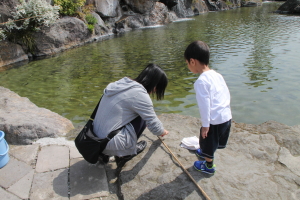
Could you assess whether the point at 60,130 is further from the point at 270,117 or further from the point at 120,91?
the point at 270,117

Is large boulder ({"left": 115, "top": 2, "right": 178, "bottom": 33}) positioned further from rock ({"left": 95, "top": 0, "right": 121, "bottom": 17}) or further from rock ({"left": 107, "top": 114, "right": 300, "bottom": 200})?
rock ({"left": 107, "top": 114, "right": 300, "bottom": 200})

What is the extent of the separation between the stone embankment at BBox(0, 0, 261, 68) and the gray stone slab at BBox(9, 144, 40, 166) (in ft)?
25.5

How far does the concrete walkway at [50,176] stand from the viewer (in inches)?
93.9

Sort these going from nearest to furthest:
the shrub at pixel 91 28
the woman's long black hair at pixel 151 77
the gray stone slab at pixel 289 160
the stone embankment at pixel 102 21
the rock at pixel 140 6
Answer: the woman's long black hair at pixel 151 77, the gray stone slab at pixel 289 160, the stone embankment at pixel 102 21, the shrub at pixel 91 28, the rock at pixel 140 6

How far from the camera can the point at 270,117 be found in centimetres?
451

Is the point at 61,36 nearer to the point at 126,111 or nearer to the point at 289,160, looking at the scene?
the point at 126,111

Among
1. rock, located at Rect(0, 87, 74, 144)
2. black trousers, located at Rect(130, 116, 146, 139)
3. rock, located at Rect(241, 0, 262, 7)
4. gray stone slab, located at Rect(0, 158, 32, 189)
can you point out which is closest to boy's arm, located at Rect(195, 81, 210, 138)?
black trousers, located at Rect(130, 116, 146, 139)

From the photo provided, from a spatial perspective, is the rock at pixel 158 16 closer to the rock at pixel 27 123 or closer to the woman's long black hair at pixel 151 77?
the rock at pixel 27 123

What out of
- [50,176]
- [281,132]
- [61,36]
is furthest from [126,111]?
[61,36]

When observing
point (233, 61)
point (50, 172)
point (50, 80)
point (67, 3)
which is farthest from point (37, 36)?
point (50, 172)

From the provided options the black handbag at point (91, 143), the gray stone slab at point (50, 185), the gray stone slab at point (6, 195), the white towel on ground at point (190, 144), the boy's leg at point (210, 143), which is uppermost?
the black handbag at point (91, 143)

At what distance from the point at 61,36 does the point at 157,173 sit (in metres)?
11.5

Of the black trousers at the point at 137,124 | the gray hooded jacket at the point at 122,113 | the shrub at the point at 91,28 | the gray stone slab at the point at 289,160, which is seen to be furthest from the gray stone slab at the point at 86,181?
the shrub at the point at 91,28

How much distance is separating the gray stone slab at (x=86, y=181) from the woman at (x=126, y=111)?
1.11 feet
